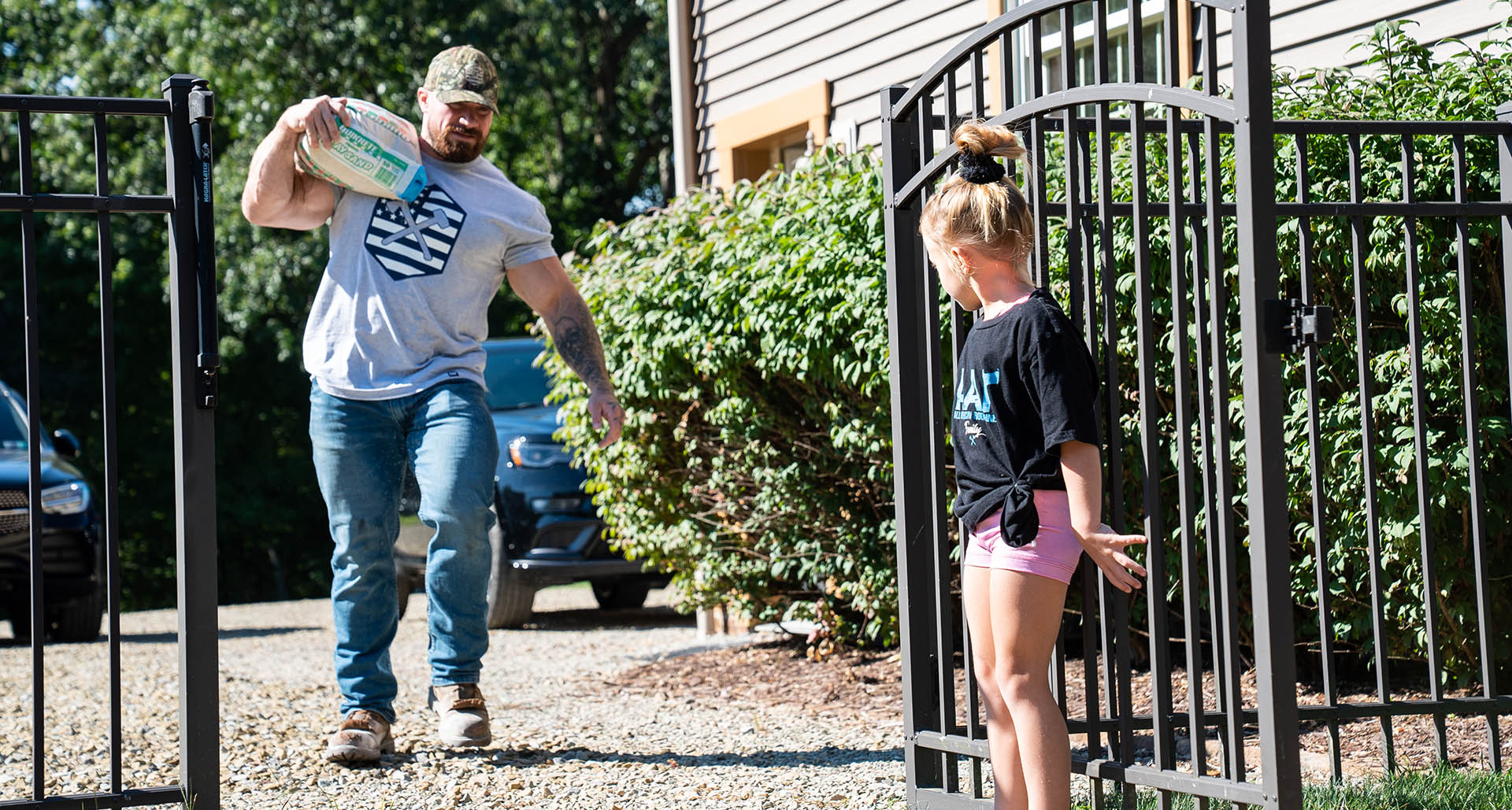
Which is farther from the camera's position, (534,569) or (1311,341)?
(534,569)

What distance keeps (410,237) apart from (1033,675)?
2.25 m

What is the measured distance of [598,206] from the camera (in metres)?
23.2

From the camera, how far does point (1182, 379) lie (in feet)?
9.52

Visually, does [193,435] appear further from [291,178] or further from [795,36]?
[795,36]

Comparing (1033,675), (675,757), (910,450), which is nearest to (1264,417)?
(1033,675)

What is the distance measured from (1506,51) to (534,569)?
5315 mm

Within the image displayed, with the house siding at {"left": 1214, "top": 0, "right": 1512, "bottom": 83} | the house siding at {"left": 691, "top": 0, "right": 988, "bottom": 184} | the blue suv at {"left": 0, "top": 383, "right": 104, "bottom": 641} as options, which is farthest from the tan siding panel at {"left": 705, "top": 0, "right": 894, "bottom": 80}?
the blue suv at {"left": 0, "top": 383, "right": 104, "bottom": 641}

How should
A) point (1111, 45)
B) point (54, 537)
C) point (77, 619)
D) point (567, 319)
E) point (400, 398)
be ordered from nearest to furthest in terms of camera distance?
point (400, 398) → point (567, 319) → point (1111, 45) → point (54, 537) → point (77, 619)

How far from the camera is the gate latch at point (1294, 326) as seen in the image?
104 inches

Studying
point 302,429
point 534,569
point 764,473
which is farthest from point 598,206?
point 764,473

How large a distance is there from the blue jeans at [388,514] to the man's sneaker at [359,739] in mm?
33

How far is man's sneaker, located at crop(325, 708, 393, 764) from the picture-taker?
163 inches

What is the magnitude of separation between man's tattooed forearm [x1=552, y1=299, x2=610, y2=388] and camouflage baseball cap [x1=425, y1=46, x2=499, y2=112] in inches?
25.0

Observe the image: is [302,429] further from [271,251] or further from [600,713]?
[600,713]
